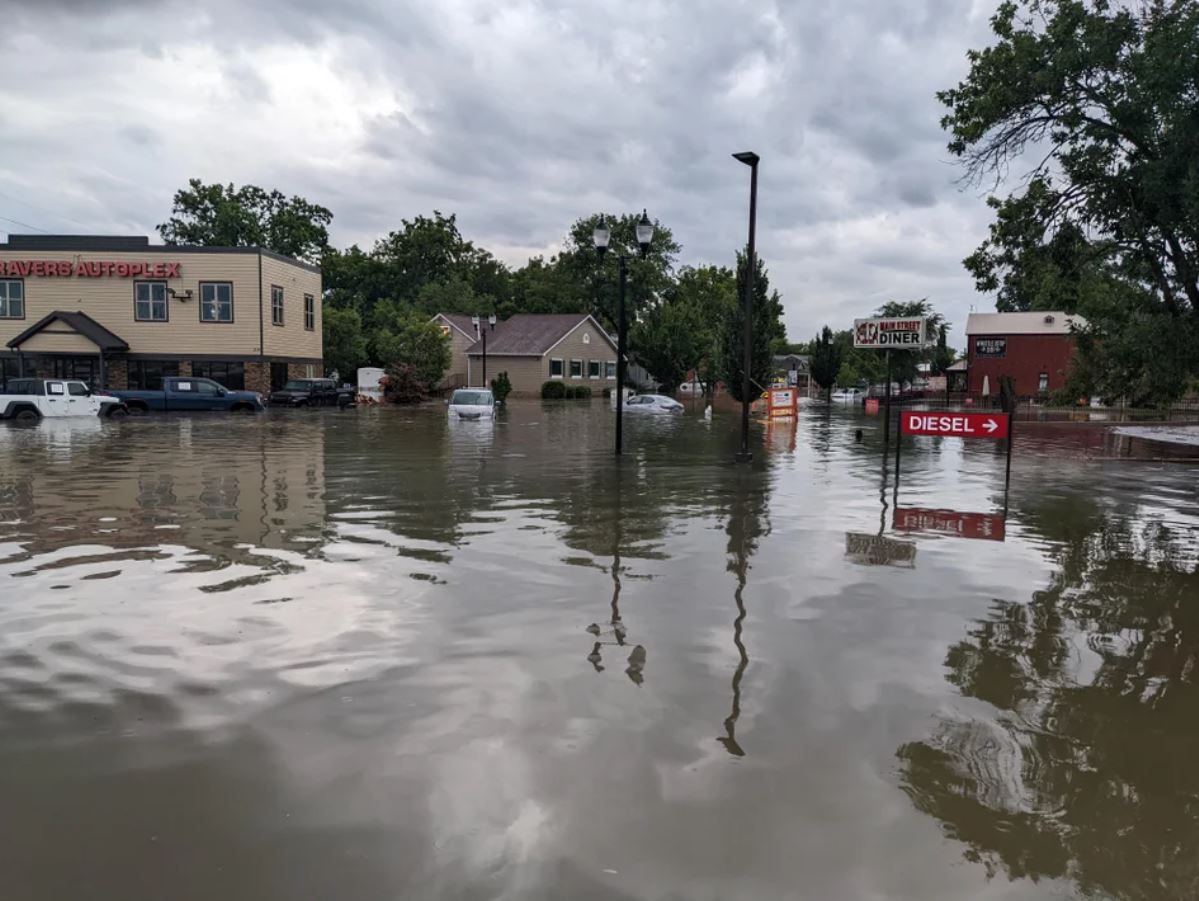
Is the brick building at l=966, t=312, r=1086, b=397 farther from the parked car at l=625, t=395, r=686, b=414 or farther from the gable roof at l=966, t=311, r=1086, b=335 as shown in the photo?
the parked car at l=625, t=395, r=686, b=414

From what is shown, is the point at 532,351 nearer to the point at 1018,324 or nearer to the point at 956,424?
the point at 1018,324

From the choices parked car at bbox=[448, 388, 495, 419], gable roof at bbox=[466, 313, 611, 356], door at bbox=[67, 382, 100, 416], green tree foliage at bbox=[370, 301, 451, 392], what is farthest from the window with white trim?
gable roof at bbox=[466, 313, 611, 356]

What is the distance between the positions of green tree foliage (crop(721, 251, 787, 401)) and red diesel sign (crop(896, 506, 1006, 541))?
104ft

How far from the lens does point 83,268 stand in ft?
143

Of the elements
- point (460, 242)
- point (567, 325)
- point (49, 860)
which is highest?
point (460, 242)

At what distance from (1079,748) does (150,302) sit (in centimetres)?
4766

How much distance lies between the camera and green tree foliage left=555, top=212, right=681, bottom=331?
78500 millimetres

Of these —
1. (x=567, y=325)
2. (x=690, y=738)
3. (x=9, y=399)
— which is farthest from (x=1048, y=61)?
(x=567, y=325)

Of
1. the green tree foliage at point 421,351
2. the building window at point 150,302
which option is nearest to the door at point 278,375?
the building window at point 150,302

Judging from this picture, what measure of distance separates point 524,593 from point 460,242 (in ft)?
283

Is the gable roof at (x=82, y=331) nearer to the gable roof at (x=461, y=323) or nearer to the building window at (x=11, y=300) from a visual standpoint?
the building window at (x=11, y=300)

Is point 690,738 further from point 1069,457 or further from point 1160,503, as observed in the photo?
point 1069,457

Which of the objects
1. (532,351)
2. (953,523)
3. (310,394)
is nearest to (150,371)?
(310,394)

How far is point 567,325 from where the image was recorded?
6675 centimetres
